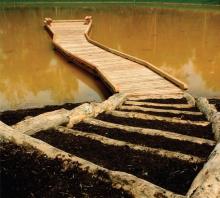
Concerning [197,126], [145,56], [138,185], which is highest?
[138,185]

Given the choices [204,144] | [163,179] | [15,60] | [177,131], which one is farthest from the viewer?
[15,60]

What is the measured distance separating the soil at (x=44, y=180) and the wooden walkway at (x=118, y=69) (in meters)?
5.80

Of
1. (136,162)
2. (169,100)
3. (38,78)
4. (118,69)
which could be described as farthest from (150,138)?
(38,78)

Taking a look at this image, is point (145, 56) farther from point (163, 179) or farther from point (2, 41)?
point (163, 179)

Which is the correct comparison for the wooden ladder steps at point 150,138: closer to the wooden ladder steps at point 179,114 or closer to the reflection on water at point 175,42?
the wooden ladder steps at point 179,114

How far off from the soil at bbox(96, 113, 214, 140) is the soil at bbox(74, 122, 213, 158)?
51cm

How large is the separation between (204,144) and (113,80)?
6349 millimetres

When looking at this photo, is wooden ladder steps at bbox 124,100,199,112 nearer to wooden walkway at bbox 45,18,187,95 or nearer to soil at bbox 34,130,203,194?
wooden walkway at bbox 45,18,187,95

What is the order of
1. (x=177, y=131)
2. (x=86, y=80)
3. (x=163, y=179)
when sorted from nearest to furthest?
(x=163, y=179), (x=177, y=131), (x=86, y=80)

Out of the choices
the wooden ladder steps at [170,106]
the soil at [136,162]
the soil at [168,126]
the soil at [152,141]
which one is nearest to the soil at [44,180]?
the soil at [136,162]

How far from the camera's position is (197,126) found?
539 centimetres

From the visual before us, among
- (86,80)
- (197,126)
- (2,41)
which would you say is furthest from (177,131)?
(2,41)

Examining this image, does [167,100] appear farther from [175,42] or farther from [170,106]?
[175,42]

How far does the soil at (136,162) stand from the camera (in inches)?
135
